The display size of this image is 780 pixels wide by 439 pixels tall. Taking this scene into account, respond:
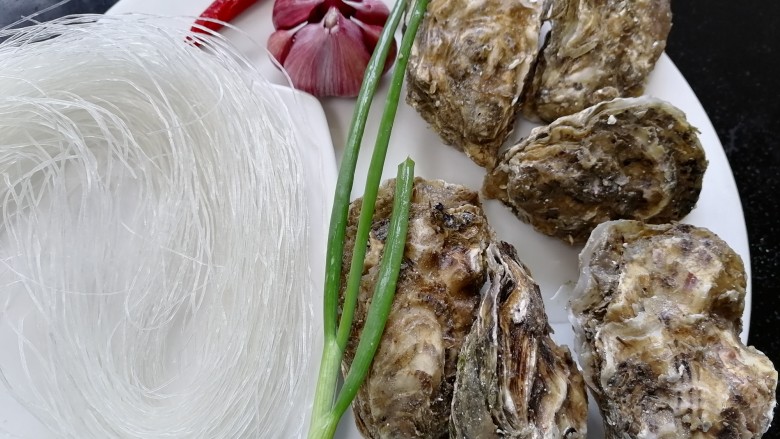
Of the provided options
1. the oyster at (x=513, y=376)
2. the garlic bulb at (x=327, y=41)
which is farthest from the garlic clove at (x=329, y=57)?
the oyster at (x=513, y=376)

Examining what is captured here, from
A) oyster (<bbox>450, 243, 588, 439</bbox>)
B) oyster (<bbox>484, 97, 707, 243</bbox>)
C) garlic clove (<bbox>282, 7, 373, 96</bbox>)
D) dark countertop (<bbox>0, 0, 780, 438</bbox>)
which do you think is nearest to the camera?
oyster (<bbox>450, 243, 588, 439</bbox>)

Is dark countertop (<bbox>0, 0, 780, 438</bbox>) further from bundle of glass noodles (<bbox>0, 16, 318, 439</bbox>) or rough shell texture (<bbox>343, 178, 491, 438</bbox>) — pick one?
rough shell texture (<bbox>343, 178, 491, 438</bbox>)

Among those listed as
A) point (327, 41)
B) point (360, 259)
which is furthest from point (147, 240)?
point (327, 41)

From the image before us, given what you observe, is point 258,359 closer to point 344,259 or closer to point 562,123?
point 344,259

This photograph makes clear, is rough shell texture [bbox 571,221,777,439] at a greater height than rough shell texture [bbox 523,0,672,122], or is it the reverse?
rough shell texture [bbox 523,0,672,122]

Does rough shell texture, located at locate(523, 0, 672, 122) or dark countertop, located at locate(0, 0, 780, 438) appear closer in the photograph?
rough shell texture, located at locate(523, 0, 672, 122)

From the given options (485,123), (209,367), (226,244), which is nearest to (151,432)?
(209,367)

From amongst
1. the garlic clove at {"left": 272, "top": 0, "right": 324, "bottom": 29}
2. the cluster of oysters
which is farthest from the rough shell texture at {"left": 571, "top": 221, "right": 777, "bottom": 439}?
the garlic clove at {"left": 272, "top": 0, "right": 324, "bottom": 29}
